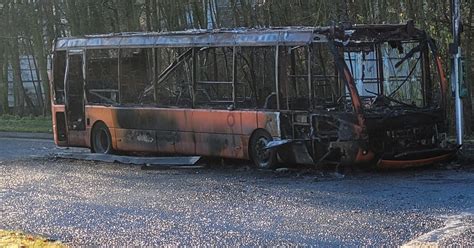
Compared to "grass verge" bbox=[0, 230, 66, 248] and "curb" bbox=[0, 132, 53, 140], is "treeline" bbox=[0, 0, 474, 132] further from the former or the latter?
"grass verge" bbox=[0, 230, 66, 248]

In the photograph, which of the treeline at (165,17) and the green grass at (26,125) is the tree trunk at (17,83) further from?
the green grass at (26,125)

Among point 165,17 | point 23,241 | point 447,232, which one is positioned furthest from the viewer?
point 165,17

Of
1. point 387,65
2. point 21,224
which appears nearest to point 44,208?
point 21,224

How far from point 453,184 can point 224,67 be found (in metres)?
5.35

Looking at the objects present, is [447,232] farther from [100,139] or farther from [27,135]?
[27,135]

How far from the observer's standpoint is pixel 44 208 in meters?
11.3

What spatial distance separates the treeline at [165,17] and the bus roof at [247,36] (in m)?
2.01

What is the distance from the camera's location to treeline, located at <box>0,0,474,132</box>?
20.6 metres

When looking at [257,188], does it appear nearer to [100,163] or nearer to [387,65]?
[387,65]

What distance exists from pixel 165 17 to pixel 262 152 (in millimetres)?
14248

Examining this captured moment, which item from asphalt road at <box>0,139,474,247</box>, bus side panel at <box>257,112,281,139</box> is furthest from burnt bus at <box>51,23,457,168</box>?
asphalt road at <box>0,139,474,247</box>

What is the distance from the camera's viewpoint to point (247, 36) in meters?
14.9

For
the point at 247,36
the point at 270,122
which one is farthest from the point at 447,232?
the point at 247,36

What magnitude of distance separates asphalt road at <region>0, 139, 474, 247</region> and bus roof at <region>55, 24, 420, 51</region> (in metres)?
2.37
